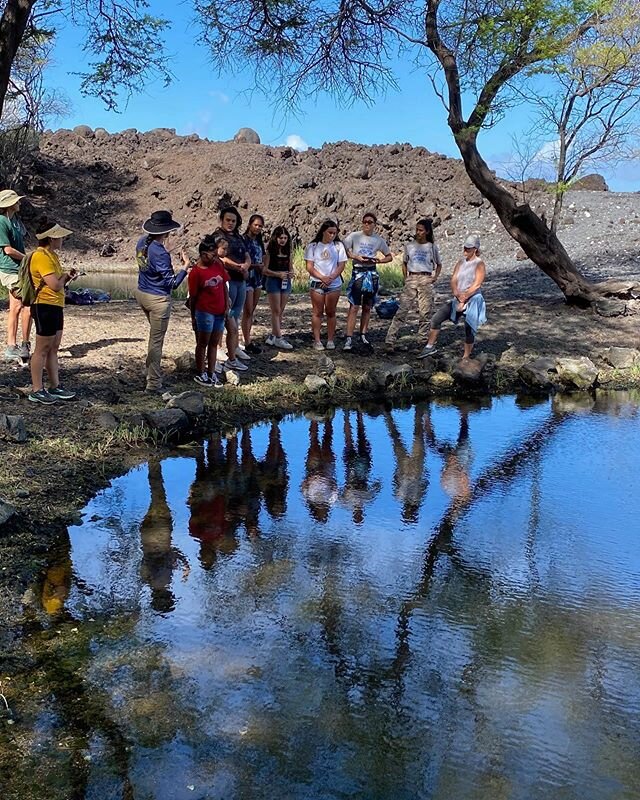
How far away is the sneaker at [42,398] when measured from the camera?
7.74m

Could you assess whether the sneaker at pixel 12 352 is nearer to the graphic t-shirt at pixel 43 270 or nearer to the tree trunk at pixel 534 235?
the graphic t-shirt at pixel 43 270

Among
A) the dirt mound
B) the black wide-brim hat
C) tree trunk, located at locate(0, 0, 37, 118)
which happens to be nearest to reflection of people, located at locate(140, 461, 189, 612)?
the black wide-brim hat

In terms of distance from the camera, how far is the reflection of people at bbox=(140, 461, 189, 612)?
477cm

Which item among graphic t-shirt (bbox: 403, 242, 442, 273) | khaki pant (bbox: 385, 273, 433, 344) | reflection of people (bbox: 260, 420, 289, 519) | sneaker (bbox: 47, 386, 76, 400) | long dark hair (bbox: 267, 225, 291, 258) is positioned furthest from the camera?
khaki pant (bbox: 385, 273, 433, 344)

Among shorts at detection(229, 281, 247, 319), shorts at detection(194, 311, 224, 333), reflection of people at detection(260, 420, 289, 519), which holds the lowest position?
reflection of people at detection(260, 420, 289, 519)

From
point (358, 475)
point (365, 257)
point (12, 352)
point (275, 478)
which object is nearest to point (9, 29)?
point (12, 352)

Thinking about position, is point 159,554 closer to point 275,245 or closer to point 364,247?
point 275,245

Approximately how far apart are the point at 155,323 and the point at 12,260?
1.77 metres

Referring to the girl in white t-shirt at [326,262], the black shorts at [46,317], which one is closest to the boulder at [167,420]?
the black shorts at [46,317]

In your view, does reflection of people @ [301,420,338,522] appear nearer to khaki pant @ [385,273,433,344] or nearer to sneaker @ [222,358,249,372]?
sneaker @ [222,358,249,372]

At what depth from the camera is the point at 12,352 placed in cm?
880

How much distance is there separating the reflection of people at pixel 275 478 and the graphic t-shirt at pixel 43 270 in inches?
86.8

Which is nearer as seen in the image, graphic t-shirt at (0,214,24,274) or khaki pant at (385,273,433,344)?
graphic t-shirt at (0,214,24,274)

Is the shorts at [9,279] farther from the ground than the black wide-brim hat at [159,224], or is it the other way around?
the black wide-brim hat at [159,224]
